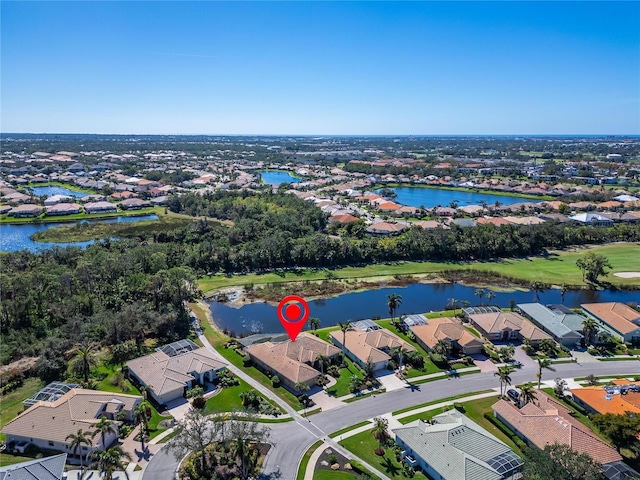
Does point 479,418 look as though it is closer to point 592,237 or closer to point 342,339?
point 342,339

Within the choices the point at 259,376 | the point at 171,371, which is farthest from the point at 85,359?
the point at 259,376

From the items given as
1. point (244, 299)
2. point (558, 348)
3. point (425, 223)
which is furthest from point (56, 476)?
point (425, 223)

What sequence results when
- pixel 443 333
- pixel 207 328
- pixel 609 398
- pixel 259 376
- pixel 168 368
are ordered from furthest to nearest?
pixel 207 328, pixel 443 333, pixel 259 376, pixel 168 368, pixel 609 398

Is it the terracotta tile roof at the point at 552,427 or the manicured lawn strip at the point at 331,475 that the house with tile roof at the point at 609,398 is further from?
the manicured lawn strip at the point at 331,475

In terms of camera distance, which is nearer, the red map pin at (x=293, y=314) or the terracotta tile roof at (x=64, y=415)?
the terracotta tile roof at (x=64, y=415)

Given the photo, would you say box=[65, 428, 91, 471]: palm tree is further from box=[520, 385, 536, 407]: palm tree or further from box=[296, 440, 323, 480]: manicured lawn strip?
box=[520, 385, 536, 407]: palm tree

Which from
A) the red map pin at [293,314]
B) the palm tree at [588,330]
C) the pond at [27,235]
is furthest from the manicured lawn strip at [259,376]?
the pond at [27,235]

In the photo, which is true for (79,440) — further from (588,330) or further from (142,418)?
(588,330)
